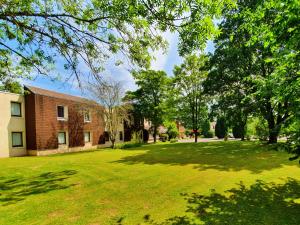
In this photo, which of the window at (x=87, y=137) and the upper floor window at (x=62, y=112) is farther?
the window at (x=87, y=137)

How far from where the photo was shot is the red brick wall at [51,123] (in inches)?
992

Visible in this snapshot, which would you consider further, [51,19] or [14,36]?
[14,36]

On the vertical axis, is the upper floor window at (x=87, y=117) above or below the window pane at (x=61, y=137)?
above

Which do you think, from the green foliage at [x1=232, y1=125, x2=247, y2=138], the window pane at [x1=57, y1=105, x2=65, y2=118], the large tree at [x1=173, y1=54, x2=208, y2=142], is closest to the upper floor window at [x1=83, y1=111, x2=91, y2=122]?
the window pane at [x1=57, y1=105, x2=65, y2=118]

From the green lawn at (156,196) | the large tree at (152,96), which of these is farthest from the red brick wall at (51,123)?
the green lawn at (156,196)

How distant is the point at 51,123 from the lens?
89.8 ft

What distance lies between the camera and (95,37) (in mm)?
8164

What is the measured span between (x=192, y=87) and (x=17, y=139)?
86.0 feet

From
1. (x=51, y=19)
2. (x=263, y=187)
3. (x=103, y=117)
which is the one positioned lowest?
(x=263, y=187)

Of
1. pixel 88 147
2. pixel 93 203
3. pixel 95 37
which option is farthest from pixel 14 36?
pixel 88 147

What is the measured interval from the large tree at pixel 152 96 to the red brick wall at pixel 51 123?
10081 millimetres

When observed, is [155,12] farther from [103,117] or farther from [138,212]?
[103,117]

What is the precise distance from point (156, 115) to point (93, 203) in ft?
112

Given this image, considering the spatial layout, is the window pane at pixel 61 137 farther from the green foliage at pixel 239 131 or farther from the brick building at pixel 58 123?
the green foliage at pixel 239 131
